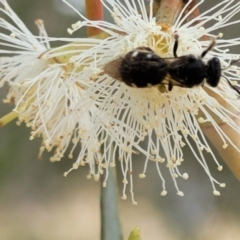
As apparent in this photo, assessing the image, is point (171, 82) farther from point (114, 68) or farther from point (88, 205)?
point (88, 205)

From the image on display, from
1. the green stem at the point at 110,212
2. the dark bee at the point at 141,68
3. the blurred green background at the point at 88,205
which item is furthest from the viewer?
the blurred green background at the point at 88,205

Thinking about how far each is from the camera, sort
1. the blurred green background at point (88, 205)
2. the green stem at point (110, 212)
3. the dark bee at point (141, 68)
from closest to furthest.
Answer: the dark bee at point (141, 68) < the green stem at point (110, 212) < the blurred green background at point (88, 205)

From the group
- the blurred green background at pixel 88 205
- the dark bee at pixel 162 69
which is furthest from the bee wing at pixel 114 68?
the blurred green background at pixel 88 205

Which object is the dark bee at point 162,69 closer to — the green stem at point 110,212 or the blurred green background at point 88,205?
the green stem at point 110,212

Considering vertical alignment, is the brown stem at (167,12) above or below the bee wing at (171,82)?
above

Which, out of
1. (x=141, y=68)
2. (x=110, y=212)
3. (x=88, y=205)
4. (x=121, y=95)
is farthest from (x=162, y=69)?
(x=88, y=205)

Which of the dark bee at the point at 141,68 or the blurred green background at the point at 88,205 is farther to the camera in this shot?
the blurred green background at the point at 88,205
